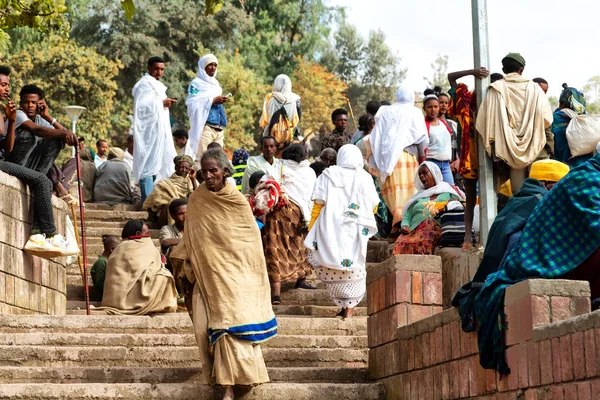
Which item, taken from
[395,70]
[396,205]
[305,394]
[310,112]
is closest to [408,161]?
[396,205]

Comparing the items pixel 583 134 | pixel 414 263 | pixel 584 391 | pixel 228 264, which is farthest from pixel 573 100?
pixel 584 391

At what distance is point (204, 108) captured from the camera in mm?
18609

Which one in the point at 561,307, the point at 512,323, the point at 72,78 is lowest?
the point at 512,323

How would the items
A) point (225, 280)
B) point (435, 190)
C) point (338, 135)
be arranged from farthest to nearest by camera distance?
point (338, 135)
point (435, 190)
point (225, 280)

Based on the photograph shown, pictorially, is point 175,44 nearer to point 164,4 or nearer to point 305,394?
point 164,4

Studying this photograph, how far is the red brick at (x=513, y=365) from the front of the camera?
6.55m

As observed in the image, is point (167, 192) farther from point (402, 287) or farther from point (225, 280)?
point (402, 287)

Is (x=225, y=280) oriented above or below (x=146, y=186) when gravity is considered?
below

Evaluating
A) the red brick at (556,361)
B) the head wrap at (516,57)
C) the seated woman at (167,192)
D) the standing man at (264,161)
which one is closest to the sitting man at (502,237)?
the red brick at (556,361)

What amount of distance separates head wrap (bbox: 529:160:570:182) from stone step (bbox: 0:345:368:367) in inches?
122

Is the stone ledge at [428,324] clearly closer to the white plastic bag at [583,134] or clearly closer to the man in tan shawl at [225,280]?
the man in tan shawl at [225,280]

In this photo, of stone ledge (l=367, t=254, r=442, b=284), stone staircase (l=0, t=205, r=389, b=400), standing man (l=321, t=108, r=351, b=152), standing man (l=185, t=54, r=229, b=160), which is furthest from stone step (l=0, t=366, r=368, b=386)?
standing man (l=185, t=54, r=229, b=160)

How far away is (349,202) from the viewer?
12242 millimetres

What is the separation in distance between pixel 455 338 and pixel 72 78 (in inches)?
1195
